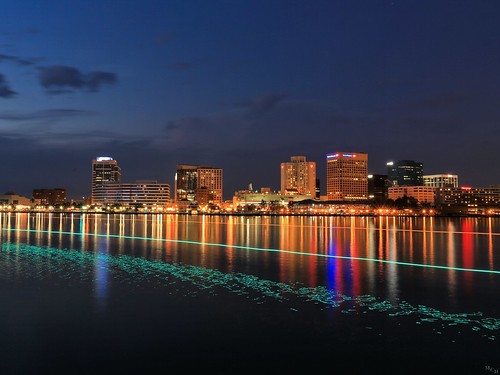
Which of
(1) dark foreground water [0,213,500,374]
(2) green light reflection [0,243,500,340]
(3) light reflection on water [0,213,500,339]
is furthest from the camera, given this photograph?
(3) light reflection on water [0,213,500,339]

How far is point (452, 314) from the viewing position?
48.1ft

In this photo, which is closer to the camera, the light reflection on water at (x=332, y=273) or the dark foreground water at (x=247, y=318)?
the dark foreground water at (x=247, y=318)

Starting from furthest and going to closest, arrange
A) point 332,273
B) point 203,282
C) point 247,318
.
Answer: point 332,273 → point 203,282 → point 247,318

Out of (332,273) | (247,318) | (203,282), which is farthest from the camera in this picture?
(332,273)

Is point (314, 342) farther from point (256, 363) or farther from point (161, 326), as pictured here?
point (161, 326)

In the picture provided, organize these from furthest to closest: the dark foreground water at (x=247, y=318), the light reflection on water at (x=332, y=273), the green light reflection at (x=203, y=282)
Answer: the light reflection on water at (x=332, y=273) < the green light reflection at (x=203, y=282) < the dark foreground water at (x=247, y=318)

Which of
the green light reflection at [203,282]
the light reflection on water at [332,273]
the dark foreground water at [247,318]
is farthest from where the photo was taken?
the light reflection on water at [332,273]

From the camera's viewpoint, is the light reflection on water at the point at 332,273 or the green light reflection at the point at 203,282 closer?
the green light reflection at the point at 203,282

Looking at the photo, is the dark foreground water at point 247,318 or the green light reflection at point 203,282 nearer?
the dark foreground water at point 247,318

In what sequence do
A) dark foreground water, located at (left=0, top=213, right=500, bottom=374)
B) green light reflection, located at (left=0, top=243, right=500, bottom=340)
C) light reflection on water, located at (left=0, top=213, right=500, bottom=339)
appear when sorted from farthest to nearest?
light reflection on water, located at (left=0, top=213, right=500, bottom=339), green light reflection, located at (left=0, top=243, right=500, bottom=340), dark foreground water, located at (left=0, top=213, right=500, bottom=374)

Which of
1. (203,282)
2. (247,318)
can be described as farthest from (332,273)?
(247,318)

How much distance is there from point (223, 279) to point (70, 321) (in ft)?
27.8

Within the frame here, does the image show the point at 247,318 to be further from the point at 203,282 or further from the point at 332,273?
the point at 332,273

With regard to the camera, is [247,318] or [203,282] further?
[203,282]
